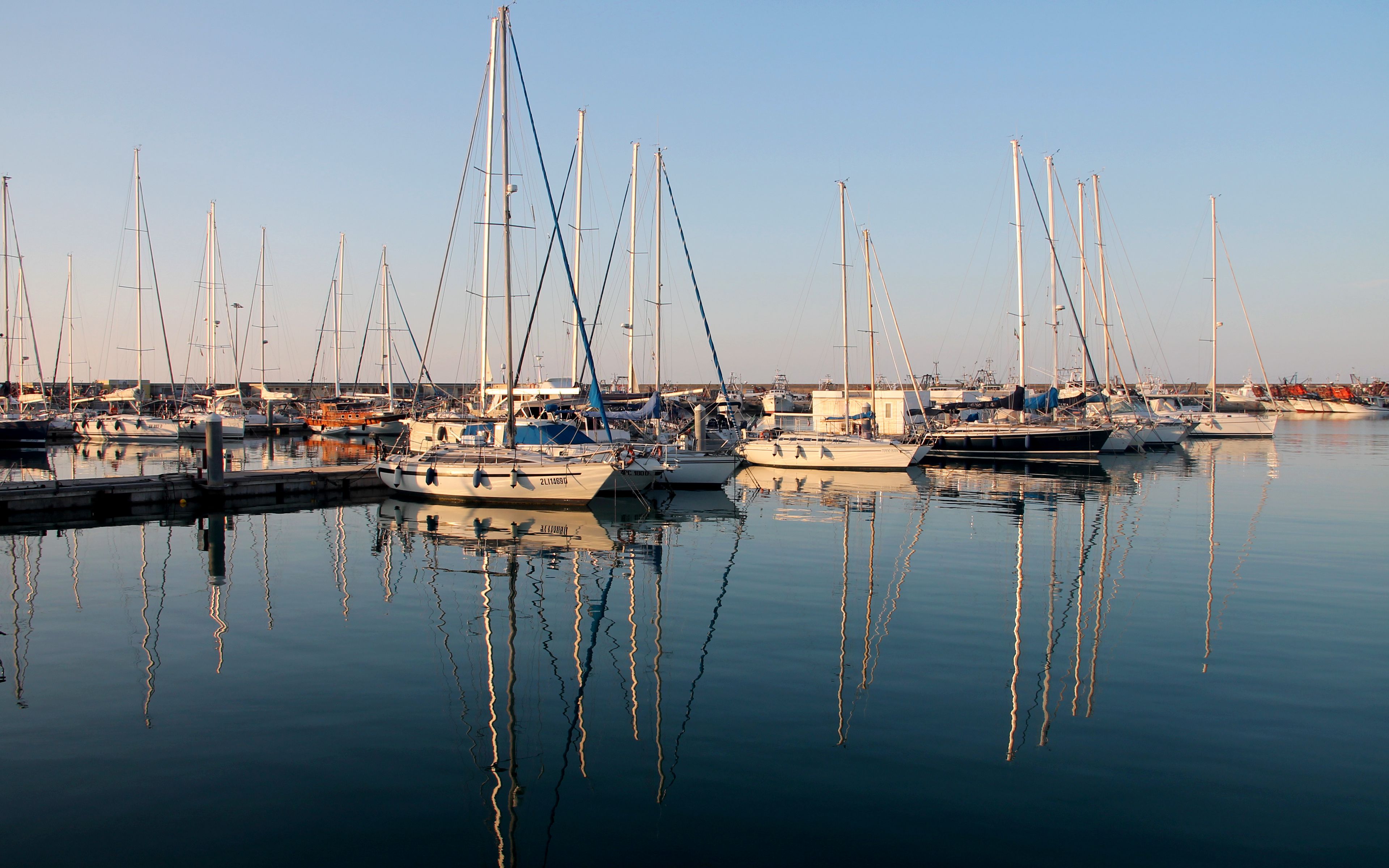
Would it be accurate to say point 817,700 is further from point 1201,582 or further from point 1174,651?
point 1201,582

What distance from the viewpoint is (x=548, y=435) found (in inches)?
1166

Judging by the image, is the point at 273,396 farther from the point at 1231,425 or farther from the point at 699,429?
the point at 1231,425

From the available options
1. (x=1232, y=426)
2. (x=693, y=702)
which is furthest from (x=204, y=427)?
(x=1232, y=426)

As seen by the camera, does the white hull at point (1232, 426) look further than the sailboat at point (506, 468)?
Yes

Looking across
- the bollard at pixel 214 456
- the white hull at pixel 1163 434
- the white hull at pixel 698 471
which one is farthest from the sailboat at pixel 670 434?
the white hull at pixel 1163 434

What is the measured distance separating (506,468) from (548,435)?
123 inches

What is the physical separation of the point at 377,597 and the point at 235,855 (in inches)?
361

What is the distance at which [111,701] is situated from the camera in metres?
10.5

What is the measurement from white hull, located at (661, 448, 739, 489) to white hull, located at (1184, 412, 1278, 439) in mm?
44309

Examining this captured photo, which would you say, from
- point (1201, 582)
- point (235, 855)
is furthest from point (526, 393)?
point (235, 855)

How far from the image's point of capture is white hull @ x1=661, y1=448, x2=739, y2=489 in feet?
108

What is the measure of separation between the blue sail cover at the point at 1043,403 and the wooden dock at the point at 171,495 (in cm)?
3552

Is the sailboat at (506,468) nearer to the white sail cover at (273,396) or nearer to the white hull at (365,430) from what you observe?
the white hull at (365,430)

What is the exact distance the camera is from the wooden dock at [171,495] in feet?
79.6
